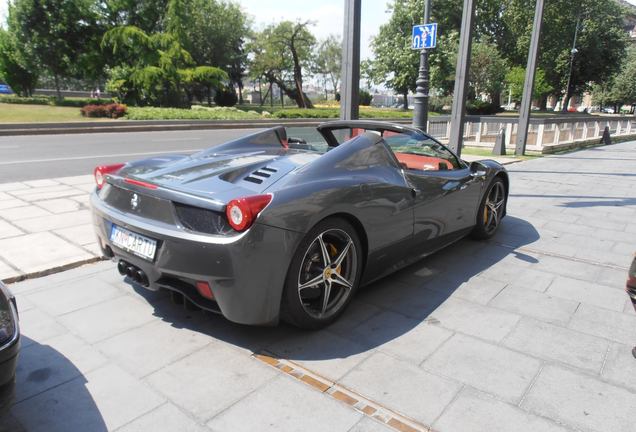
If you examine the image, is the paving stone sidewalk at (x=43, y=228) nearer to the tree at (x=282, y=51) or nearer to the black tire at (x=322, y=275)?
the black tire at (x=322, y=275)

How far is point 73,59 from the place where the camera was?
3544 cm

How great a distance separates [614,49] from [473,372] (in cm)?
5815

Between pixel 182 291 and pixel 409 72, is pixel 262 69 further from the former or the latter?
pixel 182 291

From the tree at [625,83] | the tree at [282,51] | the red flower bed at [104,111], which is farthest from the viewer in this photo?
the tree at [625,83]

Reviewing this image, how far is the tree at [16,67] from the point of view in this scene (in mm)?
34750

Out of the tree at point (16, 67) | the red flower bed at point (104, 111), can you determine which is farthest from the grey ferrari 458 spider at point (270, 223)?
the tree at point (16, 67)

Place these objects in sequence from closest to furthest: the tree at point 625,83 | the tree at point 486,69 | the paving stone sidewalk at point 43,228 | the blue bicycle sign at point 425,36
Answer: the paving stone sidewalk at point 43,228, the blue bicycle sign at point 425,36, the tree at point 486,69, the tree at point 625,83

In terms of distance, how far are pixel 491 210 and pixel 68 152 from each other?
1161cm

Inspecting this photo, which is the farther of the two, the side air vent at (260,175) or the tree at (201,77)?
the tree at (201,77)

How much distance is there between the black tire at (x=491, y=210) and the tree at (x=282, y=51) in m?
44.5

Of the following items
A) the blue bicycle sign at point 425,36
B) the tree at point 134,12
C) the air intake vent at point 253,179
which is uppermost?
the tree at point 134,12

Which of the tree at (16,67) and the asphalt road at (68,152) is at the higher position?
the tree at (16,67)

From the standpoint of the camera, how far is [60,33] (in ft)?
111

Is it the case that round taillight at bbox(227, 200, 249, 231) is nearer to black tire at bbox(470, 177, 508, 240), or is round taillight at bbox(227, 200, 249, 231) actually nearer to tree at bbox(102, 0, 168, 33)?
black tire at bbox(470, 177, 508, 240)
